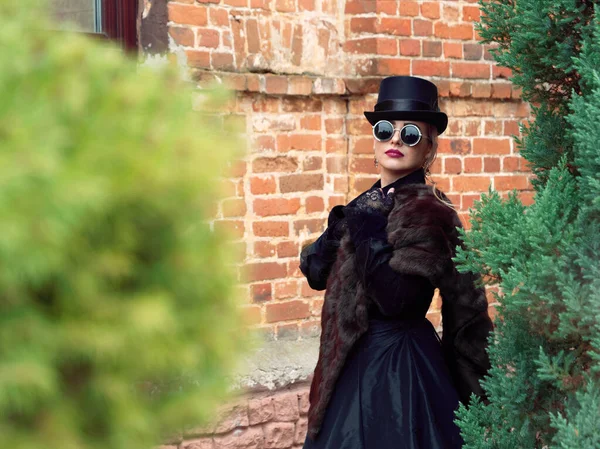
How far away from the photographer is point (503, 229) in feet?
6.77

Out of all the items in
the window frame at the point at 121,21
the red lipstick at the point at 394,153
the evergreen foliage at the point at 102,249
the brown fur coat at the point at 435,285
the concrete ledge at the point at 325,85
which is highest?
the window frame at the point at 121,21

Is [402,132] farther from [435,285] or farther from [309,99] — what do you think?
[309,99]

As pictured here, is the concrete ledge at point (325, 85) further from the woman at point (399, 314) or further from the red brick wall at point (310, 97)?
the woman at point (399, 314)

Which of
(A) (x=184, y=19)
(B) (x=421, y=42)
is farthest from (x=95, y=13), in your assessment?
(B) (x=421, y=42)

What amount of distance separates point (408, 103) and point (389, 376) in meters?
1.06

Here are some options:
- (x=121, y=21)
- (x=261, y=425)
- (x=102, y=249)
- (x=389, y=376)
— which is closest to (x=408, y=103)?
(x=389, y=376)

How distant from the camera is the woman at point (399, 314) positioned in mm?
2855

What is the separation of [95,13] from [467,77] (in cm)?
209

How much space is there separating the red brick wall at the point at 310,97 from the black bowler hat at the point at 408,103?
860 millimetres

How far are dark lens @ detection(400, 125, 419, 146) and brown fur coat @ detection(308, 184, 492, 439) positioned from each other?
177 millimetres

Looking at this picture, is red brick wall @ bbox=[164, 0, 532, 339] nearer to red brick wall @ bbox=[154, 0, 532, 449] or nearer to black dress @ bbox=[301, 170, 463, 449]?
red brick wall @ bbox=[154, 0, 532, 449]

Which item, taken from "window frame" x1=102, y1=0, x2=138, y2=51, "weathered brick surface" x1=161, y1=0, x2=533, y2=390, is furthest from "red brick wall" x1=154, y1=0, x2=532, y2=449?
"window frame" x1=102, y1=0, x2=138, y2=51

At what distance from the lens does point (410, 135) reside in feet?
10.0

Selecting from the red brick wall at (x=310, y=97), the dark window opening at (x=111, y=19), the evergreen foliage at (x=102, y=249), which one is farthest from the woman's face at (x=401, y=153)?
the evergreen foliage at (x=102, y=249)
